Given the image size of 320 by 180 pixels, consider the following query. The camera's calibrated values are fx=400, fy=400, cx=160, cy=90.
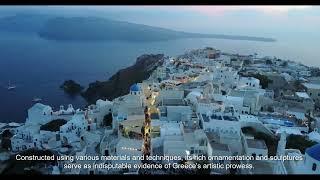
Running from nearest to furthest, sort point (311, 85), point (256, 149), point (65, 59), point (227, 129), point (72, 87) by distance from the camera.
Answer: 1. point (256, 149)
2. point (227, 129)
3. point (311, 85)
4. point (72, 87)
5. point (65, 59)

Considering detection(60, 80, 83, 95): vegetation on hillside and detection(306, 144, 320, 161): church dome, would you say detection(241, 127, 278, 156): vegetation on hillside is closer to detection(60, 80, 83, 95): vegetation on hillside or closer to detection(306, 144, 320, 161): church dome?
detection(306, 144, 320, 161): church dome

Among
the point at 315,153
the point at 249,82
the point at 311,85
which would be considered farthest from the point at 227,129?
the point at 311,85

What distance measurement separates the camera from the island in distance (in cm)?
2108

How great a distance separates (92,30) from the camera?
2188 cm

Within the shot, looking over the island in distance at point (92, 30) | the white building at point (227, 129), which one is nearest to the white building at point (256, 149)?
the white building at point (227, 129)

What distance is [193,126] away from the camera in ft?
19.5

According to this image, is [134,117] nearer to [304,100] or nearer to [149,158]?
[149,158]

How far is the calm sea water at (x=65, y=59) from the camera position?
1266 centimetres

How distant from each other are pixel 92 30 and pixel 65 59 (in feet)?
10.4

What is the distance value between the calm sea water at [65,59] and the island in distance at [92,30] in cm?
41

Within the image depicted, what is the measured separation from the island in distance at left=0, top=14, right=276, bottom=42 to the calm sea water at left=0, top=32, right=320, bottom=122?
1.33 feet

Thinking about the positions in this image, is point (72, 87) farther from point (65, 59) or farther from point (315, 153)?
point (315, 153)

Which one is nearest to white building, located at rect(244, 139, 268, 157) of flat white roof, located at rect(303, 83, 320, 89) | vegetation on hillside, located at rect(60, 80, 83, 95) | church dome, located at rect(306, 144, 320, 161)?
church dome, located at rect(306, 144, 320, 161)

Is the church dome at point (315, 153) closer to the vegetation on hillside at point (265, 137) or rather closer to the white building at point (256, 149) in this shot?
the white building at point (256, 149)
